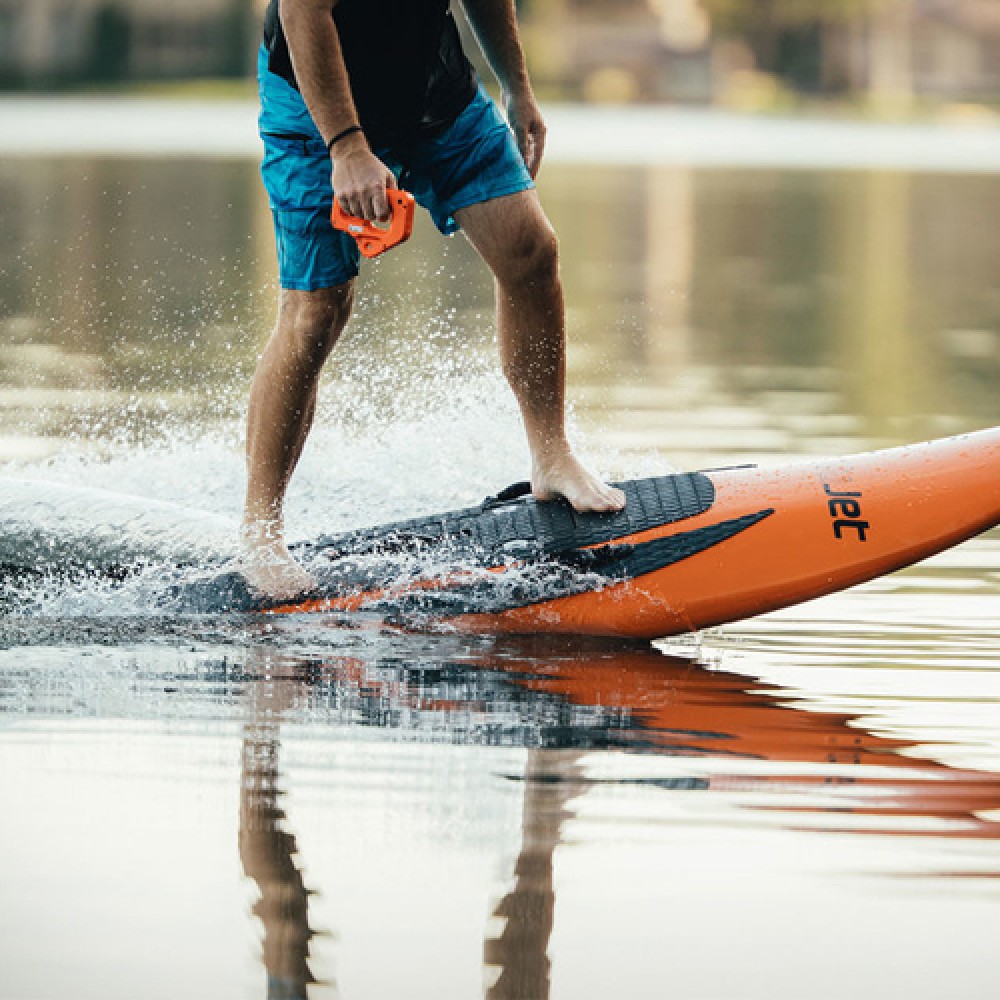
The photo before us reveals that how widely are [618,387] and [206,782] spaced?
18.2ft

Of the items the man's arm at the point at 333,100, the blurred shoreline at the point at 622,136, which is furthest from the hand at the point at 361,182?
the blurred shoreline at the point at 622,136

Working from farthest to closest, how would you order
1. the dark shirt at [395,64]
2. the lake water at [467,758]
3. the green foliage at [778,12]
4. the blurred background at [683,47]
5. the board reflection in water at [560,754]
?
the green foliage at [778,12] → the blurred background at [683,47] → the dark shirt at [395,64] → the board reflection in water at [560,754] → the lake water at [467,758]

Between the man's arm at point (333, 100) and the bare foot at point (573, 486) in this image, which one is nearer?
the man's arm at point (333, 100)

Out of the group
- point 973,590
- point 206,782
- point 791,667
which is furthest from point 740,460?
point 206,782

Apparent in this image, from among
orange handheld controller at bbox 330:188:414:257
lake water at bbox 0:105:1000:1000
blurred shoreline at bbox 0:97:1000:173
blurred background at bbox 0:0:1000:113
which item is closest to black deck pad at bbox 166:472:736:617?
lake water at bbox 0:105:1000:1000

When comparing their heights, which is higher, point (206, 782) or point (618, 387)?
point (618, 387)

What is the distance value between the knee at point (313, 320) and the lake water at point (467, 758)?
0.57 metres

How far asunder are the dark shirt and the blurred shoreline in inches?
931

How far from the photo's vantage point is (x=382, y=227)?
4.59 m

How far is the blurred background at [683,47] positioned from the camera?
67.5 meters

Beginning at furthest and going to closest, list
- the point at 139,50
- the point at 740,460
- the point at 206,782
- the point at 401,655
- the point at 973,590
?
the point at 139,50, the point at 740,460, the point at 973,590, the point at 401,655, the point at 206,782

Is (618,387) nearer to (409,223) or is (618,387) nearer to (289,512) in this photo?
(289,512)

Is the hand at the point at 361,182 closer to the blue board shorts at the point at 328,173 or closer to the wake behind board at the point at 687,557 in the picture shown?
the blue board shorts at the point at 328,173

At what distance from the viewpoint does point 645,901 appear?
319cm
